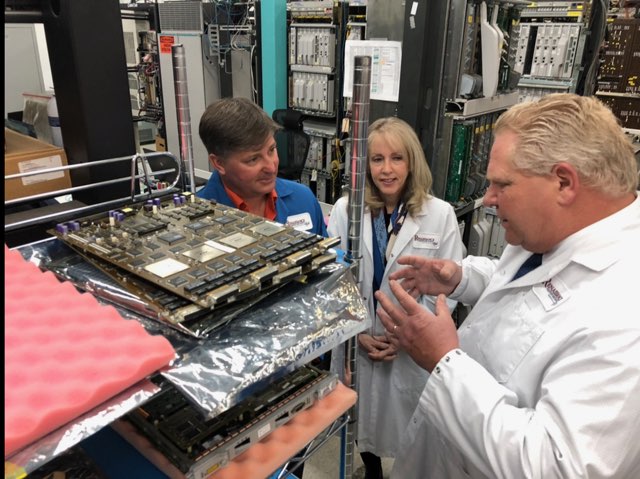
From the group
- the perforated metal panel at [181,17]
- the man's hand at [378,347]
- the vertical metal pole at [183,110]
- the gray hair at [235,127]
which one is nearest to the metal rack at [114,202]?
the vertical metal pole at [183,110]

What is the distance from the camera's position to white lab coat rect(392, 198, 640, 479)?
93cm

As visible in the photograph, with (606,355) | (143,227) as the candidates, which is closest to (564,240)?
(606,355)

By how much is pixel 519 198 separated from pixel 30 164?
1.28 meters

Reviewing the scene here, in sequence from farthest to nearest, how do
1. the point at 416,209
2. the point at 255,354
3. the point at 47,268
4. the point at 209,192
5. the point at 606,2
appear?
the point at 606,2 → the point at 416,209 → the point at 209,192 → the point at 47,268 → the point at 255,354

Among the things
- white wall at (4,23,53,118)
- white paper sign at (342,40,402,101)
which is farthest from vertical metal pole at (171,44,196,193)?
white wall at (4,23,53,118)

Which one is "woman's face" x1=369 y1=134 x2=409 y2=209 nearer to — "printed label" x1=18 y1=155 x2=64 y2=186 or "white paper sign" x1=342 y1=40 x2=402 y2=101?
"white paper sign" x1=342 y1=40 x2=402 y2=101

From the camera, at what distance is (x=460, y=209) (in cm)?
304

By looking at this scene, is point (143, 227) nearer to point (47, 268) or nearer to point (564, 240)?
point (47, 268)

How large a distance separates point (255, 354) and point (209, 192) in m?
1.07

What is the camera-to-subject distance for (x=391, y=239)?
2115 millimetres

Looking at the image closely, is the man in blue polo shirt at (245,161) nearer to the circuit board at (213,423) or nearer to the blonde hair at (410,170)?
the blonde hair at (410,170)

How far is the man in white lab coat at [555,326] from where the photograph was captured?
0.94 meters

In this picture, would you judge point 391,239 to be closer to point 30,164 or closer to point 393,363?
point 393,363

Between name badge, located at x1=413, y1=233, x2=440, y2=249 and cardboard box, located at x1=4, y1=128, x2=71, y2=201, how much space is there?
1.36 meters
